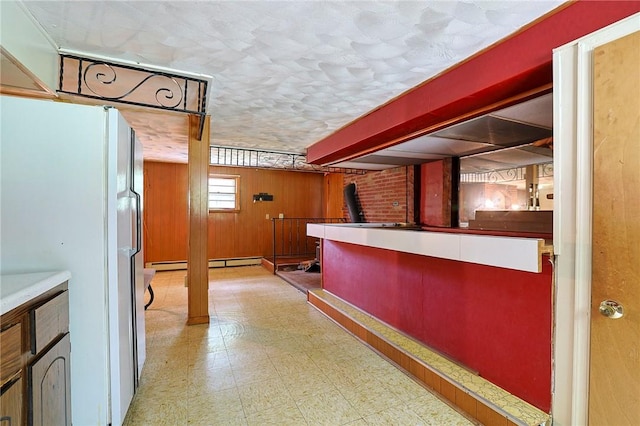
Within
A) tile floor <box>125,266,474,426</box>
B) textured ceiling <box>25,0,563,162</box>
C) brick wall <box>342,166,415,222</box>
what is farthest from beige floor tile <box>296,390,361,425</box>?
brick wall <box>342,166,415,222</box>

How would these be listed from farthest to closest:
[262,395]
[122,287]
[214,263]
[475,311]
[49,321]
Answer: [214,263], [475,311], [262,395], [122,287], [49,321]

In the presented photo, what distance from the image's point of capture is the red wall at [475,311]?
1.84 m

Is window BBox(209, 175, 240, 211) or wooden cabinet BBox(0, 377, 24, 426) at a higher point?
window BBox(209, 175, 240, 211)

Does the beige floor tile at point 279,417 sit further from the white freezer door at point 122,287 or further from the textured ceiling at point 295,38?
the textured ceiling at point 295,38

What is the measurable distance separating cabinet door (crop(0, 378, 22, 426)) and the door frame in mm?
2110

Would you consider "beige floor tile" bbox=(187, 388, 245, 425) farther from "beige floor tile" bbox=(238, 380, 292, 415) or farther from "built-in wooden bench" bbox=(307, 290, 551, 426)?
"built-in wooden bench" bbox=(307, 290, 551, 426)

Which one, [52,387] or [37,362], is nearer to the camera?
[37,362]

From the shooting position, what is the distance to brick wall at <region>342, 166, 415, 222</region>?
4238 mm

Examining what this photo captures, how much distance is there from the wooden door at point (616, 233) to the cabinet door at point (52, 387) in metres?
2.18

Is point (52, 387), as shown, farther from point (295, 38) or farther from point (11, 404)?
point (295, 38)

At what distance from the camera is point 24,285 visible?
44.9 inches

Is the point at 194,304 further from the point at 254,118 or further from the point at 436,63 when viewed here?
the point at 436,63

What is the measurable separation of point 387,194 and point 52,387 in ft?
13.8

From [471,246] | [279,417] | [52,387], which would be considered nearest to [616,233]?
[471,246]
